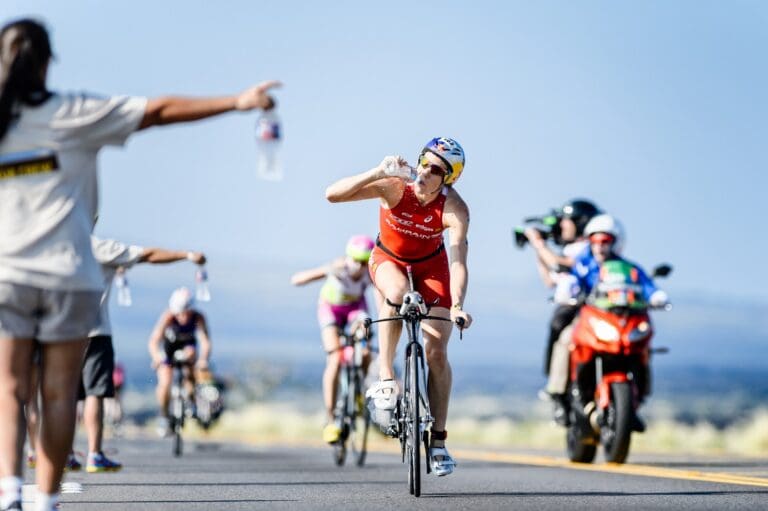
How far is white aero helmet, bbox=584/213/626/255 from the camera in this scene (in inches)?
606

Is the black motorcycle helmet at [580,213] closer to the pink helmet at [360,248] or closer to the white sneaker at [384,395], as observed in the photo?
the pink helmet at [360,248]

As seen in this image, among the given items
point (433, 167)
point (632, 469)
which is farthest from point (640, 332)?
point (433, 167)

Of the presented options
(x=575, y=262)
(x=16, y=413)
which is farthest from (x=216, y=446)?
(x=16, y=413)

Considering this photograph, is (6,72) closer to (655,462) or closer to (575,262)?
(575,262)

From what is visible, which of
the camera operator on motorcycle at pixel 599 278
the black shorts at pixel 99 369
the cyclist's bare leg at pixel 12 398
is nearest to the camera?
the cyclist's bare leg at pixel 12 398

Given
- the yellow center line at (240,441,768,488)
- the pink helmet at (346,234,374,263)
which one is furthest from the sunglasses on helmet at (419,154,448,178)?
the pink helmet at (346,234,374,263)

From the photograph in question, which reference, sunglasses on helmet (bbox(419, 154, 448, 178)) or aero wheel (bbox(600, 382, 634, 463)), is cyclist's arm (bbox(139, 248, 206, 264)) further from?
aero wheel (bbox(600, 382, 634, 463))

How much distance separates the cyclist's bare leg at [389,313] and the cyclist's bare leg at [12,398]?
13.7 ft

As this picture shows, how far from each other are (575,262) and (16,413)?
8840mm

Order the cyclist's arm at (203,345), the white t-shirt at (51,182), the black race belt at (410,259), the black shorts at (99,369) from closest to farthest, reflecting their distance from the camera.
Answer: the white t-shirt at (51,182), the black race belt at (410,259), the black shorts at (99,369), the cyclist's arm at (203,345)

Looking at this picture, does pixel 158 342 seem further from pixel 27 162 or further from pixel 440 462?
pixel 27 162

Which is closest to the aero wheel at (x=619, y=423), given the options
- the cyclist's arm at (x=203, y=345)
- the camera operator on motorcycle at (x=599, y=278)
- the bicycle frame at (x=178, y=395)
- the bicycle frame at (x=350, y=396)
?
the camera operator on motorcycle at (x=599, y=278)

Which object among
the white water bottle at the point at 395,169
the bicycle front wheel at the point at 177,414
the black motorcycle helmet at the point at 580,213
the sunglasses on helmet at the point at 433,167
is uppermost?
the black motorcycle helmet at the point at 580,213

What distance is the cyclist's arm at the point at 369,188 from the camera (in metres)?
10.8
